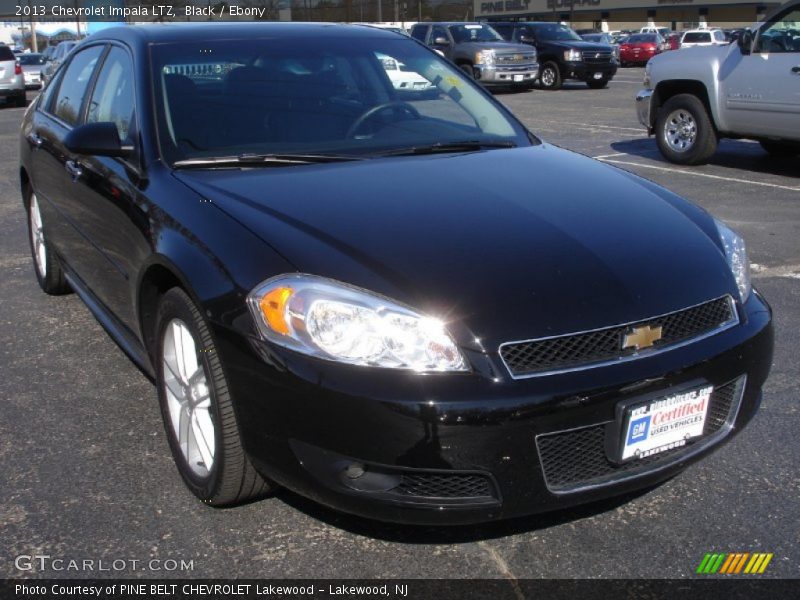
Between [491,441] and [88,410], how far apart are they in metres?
2.09

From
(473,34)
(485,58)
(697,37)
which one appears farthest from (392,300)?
(697,37)

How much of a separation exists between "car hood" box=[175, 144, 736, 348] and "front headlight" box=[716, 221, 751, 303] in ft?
0.21

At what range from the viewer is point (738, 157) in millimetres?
10828

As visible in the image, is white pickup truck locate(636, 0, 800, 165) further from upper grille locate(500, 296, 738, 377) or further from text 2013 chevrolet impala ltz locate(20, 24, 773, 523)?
upper grille locate(500, 296, 738, 377)

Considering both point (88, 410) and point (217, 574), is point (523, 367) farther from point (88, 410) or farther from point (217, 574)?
point (88, 410)

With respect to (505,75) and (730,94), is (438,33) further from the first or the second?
(730,94)

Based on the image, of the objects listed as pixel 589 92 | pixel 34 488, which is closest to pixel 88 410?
pixel 34 488

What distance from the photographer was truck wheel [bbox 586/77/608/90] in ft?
76.9

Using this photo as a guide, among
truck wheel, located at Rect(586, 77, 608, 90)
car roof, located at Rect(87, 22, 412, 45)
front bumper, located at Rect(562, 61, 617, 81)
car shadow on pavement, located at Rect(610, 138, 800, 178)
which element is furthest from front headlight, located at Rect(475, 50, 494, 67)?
car roof, located at Rect(87, 22, 412, 45)

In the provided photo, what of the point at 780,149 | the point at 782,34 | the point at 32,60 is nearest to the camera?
the point at 782,34

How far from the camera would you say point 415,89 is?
4.06 m

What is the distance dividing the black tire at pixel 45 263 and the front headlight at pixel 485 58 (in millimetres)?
17516

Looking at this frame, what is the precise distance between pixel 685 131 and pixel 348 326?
8.71 m

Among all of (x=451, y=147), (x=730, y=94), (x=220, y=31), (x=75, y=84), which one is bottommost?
(x=730, y=94)
